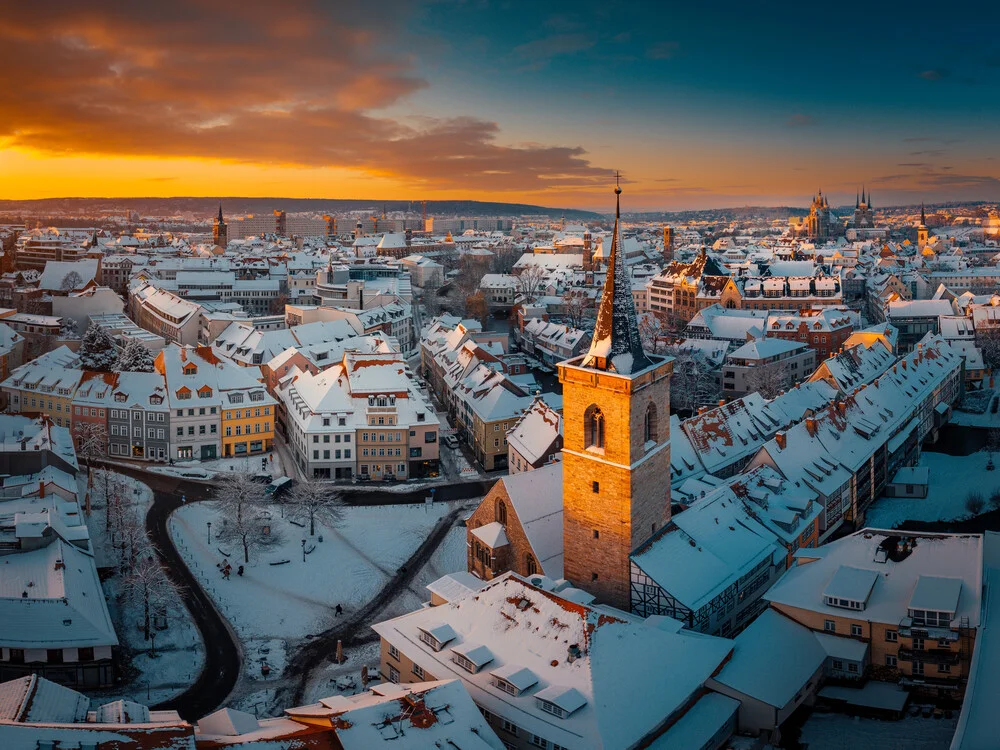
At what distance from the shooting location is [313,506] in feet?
192

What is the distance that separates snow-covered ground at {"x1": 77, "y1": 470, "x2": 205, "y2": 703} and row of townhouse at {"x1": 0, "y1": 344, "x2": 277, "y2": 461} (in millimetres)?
19628

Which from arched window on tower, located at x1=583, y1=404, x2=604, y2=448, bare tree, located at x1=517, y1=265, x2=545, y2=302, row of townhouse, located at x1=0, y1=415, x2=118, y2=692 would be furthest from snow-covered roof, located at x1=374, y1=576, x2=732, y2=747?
bare tree, located at x1=517, y1=265, x2=545, y2=302

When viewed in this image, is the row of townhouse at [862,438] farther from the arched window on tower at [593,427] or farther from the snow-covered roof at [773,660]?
the arched window on tower at [593,427]

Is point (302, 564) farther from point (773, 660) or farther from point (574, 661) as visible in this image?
point (773, 660)

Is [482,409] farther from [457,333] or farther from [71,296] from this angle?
[71,296]

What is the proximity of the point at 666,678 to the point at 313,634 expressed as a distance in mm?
20546

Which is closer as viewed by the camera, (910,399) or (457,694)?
(457,694)

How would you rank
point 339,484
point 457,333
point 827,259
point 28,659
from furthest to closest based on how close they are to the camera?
point 827,259, point 457,333, point 339,484, point 28,659

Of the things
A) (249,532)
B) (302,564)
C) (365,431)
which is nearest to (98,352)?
(365,431)

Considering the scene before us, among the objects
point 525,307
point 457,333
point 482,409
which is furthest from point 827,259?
point 482,409

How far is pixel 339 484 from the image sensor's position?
222ft

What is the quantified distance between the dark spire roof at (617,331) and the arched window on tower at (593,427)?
197cm

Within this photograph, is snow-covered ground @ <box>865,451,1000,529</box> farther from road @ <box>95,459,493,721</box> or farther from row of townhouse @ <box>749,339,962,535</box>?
road @ <box>95,459,493,721</box>

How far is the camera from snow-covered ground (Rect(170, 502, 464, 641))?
47.3 metres
